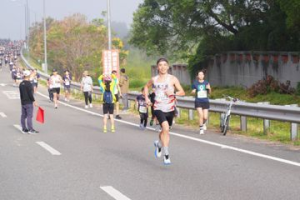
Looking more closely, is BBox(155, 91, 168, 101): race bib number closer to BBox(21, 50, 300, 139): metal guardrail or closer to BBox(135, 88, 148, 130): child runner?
BBox(21, 50, 300, 139): metal guardrail

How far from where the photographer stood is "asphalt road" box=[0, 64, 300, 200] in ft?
25.3

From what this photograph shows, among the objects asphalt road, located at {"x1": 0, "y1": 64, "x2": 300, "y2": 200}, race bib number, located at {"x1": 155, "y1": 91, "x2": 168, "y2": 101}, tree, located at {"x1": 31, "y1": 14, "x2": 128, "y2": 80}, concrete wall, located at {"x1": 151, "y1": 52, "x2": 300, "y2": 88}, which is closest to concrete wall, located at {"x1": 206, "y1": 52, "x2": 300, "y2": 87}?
concrete wall, located at {"x1": 151, "y1": 52, "x2": 300, "y2": 88}

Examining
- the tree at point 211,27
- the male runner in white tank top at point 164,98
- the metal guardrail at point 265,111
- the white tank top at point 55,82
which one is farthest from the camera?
the tree at point 211,27

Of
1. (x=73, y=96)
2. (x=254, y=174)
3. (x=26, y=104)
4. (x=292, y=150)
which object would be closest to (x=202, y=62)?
(x=73, y=96)

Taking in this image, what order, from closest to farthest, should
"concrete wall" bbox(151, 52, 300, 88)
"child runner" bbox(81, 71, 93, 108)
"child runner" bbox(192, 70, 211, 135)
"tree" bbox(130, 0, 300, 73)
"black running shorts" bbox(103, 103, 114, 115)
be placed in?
→ "child runner" bbox(192, 70, 211, 135)
"black running shorts" bbox(103, 103, 114, 115)
"child runner" bbox(81, 71, 93, 108)
"concrete wall" bbox(151, 52, 300, 88)
"tree" bbox(130, 0, 300, 73)

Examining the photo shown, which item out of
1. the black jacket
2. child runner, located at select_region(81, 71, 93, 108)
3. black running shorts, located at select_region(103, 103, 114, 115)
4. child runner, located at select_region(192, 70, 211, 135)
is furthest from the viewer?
child runner, located at select_region(81, 71, 93, 108)

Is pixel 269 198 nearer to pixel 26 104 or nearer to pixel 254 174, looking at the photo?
pixel 254 174

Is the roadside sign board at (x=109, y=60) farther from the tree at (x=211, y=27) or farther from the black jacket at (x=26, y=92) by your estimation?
the black jacket at (x=26, y=92)

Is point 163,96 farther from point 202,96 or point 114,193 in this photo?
point 202,96

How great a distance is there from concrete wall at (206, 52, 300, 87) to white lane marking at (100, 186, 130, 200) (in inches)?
884

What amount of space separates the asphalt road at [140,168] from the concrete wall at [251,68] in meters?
15.8

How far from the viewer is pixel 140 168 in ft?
32.0

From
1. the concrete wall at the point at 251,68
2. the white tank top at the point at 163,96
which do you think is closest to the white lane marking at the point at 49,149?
Answer: the white tank top at the point at 163,96

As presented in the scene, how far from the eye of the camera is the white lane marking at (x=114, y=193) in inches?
293
